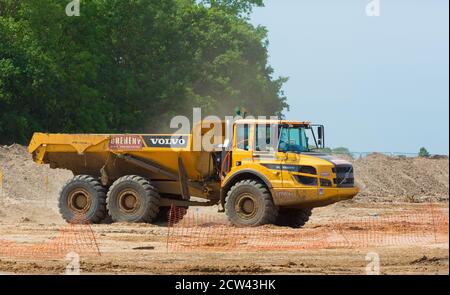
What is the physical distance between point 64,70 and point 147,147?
81.8 feet

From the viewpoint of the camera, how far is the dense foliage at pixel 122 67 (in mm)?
45688

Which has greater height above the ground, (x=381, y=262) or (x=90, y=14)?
(x=90, y=14)

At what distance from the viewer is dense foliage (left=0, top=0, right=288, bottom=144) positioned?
45.7m

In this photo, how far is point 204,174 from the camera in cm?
2445

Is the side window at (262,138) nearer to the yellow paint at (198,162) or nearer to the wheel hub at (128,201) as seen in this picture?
the yellow paint at (198,162)

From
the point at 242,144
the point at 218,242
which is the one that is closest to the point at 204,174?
the point at 242,144

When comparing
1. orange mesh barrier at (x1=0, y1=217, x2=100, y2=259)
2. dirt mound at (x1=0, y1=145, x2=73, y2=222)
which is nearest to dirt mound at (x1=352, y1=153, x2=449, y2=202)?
dirt mound at (x1=0, y1=145, x2=73, y2=222)

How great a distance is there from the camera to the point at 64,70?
4859 centimetres

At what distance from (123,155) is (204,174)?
82.6 inches

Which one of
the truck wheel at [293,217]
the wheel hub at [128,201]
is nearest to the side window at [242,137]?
the truck wheel at [293,217]

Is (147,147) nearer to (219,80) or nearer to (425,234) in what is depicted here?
(425,234)

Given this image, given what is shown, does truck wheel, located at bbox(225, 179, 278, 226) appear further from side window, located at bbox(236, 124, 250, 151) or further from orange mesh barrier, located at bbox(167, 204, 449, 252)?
side window, located at bbox(236, 124, 250, 151)
